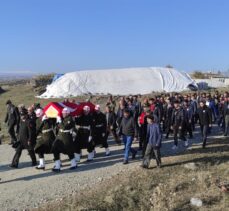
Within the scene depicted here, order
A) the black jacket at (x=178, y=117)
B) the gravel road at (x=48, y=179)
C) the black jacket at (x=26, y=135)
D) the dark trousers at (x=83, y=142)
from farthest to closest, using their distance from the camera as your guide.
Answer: the black jacket at (x=178, y=117)
the dark trousers at (x=83, y=142)
the black jacket at (x=26, y=135)
the gravel road at (x=48, y=179)

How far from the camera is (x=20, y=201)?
32.3 feet

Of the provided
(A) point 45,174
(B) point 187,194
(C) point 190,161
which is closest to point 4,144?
(A) point 45,174

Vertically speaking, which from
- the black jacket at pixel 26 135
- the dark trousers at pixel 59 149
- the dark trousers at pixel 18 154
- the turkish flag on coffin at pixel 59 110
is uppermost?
the turkish flag on coffin at pixel 59 110

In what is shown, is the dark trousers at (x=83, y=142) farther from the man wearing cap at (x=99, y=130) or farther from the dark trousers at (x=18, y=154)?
the dark trousers at (x=18, y=154)

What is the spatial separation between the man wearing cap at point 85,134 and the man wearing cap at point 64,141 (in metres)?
1.00

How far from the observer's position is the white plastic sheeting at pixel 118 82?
46.9 metres

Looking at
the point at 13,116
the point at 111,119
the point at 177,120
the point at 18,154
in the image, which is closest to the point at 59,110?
the point at 18,154

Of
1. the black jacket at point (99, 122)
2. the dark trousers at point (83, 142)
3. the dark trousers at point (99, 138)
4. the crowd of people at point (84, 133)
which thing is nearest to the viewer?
the crowd of people at point (84, 133)

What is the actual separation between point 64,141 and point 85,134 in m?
1.54

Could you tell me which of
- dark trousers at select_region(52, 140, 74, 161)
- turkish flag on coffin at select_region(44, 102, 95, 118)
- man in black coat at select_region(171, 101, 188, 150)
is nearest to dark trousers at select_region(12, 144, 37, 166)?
dark trousers at select_region(52, 140, 74, 161)

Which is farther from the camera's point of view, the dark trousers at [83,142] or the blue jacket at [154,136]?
the dark trousers at [83,142]

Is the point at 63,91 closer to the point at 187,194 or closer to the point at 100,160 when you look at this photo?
the point at 100,160

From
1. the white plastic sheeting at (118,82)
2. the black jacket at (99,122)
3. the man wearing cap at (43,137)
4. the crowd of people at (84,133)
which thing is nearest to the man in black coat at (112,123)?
the crowd of people at (84,133)

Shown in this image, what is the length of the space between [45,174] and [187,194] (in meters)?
4.34
